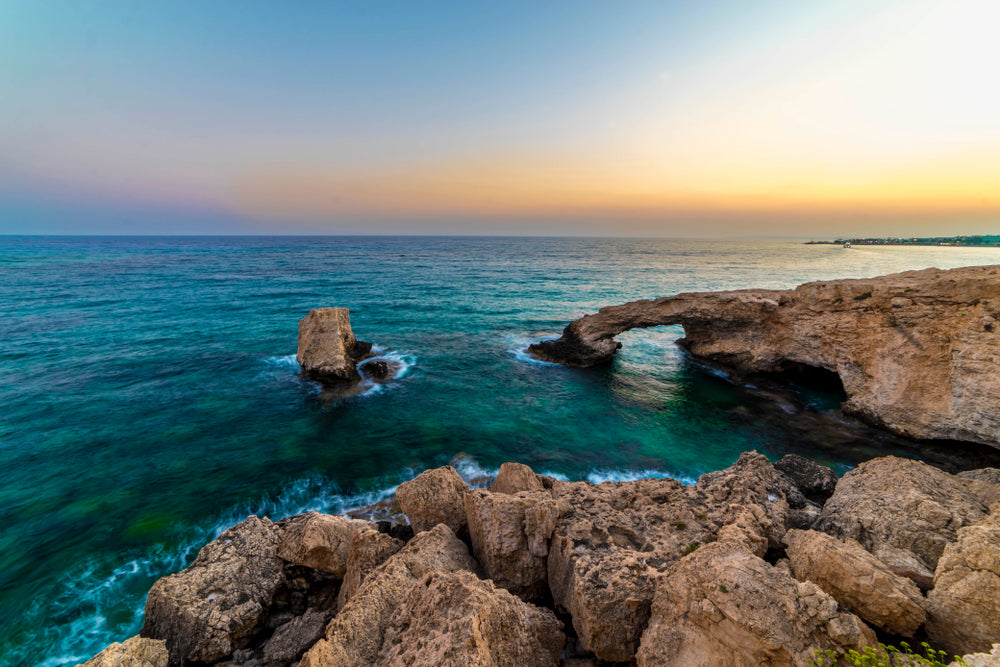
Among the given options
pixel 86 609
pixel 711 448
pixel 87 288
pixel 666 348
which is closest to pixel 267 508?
pixel 86 609

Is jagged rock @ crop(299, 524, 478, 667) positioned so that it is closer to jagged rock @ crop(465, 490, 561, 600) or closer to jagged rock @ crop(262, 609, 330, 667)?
jagged rock @ crop(465, 490, 561, 600)

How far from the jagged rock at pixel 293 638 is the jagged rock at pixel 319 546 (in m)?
0.75

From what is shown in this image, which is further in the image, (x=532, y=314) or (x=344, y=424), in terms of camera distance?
(x=532, y=314)

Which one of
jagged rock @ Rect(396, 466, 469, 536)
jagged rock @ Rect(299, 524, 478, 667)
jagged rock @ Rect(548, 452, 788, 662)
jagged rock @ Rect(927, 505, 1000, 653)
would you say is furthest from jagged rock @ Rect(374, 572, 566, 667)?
jagged rock @ Rect(927, 505, 1000, 653)

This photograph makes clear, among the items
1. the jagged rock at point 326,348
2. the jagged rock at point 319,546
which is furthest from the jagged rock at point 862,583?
the jagged rock at point 326,348

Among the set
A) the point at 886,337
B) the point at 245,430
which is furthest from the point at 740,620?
the point at 245,430

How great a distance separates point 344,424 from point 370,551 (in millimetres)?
10426

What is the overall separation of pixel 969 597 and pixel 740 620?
3.09m

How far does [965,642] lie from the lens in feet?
14.4

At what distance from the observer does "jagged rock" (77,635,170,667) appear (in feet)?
15.6

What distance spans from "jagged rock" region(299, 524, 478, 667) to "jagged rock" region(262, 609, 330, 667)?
157 centimetres

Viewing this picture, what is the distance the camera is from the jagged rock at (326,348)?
19.5m

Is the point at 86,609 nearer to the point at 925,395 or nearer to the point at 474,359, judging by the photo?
the point at 474,359

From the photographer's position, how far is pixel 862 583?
4688mm
